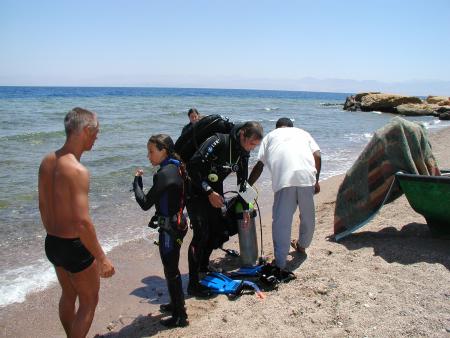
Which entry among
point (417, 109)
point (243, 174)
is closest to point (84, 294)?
point (243, 174)

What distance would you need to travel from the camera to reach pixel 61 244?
3.22 meters

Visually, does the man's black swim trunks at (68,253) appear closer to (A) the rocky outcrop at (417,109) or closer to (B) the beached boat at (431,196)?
(B) the beached boat at (431,196)

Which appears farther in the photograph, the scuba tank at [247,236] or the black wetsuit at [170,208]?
the scuba tank at [247,236]

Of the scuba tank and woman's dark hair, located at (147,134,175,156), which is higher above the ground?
woman's dark hair, located at (147,134,175,156)

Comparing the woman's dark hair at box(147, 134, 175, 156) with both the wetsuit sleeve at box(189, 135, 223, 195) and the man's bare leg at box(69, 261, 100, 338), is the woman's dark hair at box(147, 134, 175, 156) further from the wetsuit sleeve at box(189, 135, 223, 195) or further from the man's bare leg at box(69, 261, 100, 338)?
the man's bare leg at box(69, 261, 100, 338)

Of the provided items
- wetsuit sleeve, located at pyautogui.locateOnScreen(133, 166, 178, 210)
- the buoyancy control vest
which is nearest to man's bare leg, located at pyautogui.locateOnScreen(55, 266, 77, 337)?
wetsuit sleeve, located at pyautogui.locateOnScreen(133, 166, 178, 210)

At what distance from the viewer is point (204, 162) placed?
4.61m

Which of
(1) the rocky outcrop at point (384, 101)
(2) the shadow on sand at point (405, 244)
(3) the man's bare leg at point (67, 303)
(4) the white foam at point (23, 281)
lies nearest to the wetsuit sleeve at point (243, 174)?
(2) the shadow on sand at point (405, 244)

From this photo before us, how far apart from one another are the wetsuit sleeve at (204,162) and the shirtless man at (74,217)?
1478mm

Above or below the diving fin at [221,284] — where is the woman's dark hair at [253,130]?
above

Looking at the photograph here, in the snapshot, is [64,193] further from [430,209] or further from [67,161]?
[430,209]

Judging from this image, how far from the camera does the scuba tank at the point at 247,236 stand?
5234 mm

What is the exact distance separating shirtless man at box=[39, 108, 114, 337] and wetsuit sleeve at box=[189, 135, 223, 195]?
1.48m

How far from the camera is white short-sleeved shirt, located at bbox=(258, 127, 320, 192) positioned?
484 centimetres
